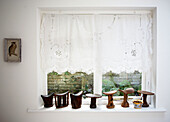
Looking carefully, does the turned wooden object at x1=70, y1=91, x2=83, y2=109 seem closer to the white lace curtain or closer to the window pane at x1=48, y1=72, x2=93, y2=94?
the window pane at x1=48, y1=72, x2=93, y2=94

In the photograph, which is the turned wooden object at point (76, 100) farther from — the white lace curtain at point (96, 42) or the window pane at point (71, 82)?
the white lace curtain at point (96, 42)

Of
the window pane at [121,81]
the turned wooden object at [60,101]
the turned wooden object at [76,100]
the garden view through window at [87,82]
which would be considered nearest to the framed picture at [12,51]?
the garden view through window at [87,82]

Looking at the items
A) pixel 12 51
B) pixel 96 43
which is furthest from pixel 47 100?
pixel 96 43

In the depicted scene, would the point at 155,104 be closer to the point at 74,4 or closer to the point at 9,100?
the point at 74,4

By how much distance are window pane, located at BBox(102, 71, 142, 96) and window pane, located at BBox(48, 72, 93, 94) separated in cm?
23

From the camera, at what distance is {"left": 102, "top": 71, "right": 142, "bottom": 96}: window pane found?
1938 mm

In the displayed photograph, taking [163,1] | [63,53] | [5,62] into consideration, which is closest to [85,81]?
[63,53]

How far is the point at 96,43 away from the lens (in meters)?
1.85

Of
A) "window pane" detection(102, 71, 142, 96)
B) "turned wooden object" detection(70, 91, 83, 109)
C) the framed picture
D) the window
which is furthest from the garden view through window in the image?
the framed picture

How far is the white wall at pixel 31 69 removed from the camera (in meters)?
1.71

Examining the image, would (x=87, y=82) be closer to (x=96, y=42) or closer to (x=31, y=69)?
(x=96, y=42)

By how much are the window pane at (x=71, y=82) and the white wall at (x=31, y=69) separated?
31 centimetres

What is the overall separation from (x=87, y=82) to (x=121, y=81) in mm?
527

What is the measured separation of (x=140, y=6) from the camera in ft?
5.57
